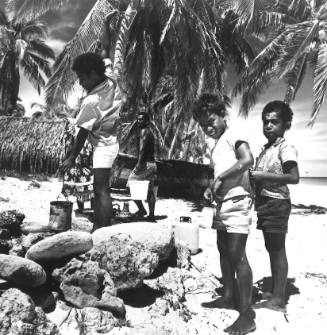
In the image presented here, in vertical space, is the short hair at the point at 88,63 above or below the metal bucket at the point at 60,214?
above

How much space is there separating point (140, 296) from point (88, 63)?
209 cm

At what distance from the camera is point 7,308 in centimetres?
220

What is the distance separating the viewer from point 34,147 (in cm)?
1337

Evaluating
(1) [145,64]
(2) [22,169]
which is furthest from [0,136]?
(1) [145,64]

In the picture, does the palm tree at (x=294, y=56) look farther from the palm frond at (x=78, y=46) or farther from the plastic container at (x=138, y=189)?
the plastic container at (x=138, y=189)

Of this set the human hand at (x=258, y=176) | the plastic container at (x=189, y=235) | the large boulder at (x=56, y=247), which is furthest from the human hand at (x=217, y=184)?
the plastic container at (x=189, y=235)

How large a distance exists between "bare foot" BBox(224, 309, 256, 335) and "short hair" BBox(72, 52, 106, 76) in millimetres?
2410

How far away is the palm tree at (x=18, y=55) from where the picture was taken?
21.1 meters

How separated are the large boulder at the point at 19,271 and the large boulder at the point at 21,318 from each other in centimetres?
14

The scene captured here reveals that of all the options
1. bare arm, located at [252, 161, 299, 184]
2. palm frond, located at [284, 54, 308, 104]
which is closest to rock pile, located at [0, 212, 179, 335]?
bare arm, located at [252, 161, 299, 184]

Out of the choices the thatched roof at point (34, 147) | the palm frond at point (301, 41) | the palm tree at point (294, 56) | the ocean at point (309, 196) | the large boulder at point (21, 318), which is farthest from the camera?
the ocean at point (309, 196)

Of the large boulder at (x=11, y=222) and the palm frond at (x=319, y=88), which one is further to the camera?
the palm frond at (x=319, y=88)

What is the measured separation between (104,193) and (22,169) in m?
11.0

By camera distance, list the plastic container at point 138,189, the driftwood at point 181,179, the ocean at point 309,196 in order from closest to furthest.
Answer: the plastic container at point 138,189
the driftwood at point 181,179
the ocean at point 309,196
